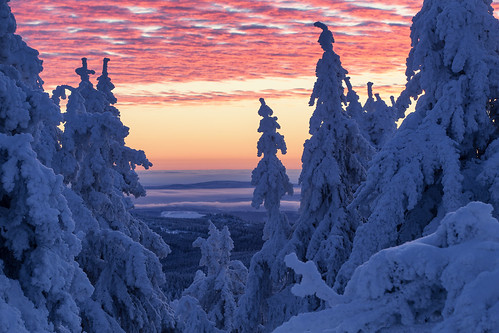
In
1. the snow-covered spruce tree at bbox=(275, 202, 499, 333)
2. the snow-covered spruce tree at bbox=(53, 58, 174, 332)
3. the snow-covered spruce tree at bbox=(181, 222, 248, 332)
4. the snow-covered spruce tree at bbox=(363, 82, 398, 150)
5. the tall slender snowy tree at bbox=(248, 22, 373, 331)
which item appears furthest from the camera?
the snow-covered spruce tree at bbox=(363, 82, 398, 150)

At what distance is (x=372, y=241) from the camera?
991cm

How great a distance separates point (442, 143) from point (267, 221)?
11.7 m

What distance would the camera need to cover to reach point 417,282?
3613 mm

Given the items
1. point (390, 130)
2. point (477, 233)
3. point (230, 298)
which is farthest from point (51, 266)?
point (390, 130)

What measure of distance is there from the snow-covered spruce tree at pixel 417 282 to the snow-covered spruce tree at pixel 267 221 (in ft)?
53.5

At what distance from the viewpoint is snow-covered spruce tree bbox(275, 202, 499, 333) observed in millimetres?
3457

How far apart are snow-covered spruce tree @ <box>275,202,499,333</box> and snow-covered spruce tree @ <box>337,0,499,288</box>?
6.05 metres

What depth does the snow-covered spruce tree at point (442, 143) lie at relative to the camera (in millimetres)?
9688

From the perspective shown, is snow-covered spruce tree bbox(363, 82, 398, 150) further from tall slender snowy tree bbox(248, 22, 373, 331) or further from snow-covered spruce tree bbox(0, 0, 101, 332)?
snow-covered spruce tree bbox(0, 0, 101, 332)

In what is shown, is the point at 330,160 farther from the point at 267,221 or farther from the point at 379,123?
the point at 379,123

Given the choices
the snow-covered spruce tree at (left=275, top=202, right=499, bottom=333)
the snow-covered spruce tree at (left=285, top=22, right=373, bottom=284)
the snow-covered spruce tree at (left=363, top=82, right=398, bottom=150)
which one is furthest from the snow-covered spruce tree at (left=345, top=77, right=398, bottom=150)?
the snow-covered spruce tree at (left=275, top=202, right=499, bottom=333)

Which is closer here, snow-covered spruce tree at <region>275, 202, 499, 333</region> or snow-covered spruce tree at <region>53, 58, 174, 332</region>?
snow-covered spruce tree at <region>275, 202, 499, 333</region>

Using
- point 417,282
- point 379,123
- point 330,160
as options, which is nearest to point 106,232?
point 330,160

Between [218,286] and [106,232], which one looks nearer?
[106,232]
